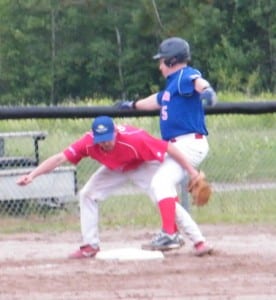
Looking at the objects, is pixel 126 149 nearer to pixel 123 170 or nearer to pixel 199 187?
pixel 123 170

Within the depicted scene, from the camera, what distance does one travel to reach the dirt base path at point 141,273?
8.91m

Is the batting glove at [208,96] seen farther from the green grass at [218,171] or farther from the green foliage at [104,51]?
the green foliage at [104,51]

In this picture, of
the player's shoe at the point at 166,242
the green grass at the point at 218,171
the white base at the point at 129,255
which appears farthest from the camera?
the green grass at the point at 218,171

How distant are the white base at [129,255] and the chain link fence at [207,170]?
2631mm

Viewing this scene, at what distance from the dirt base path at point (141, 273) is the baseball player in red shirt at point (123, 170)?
0.62 feet

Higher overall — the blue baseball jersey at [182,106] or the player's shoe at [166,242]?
the blue baseball jersey at [182,106]

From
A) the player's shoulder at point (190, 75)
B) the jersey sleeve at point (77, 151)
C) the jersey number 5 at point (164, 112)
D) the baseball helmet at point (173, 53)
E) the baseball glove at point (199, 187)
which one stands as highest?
the baseball helmet at point (173, 53)

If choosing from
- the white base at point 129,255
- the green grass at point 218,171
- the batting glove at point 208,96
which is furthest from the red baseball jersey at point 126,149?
the green grass at point 218,171

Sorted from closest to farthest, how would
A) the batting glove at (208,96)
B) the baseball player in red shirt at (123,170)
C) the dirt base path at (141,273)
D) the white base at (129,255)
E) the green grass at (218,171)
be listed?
1. the dirt base path at (141,273)
2. the batting glove at (208,96)
3. the baseball player in red shirt at (123,170)
4. the white base at (129,255)
5. the green grass at (218,171)

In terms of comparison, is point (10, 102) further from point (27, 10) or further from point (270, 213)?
point (270, 213)

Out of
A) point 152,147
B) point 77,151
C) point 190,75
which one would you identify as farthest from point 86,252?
point 190,75

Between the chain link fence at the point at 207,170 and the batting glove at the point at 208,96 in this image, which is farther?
the chain link fence at the point at 207,170

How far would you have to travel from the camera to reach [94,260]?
10.5m

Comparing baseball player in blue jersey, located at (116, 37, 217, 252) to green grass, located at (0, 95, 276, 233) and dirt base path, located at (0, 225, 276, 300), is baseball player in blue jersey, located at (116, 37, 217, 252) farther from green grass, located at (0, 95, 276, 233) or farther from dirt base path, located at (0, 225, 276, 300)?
green grass, located at (0, 95, 276, 233)
